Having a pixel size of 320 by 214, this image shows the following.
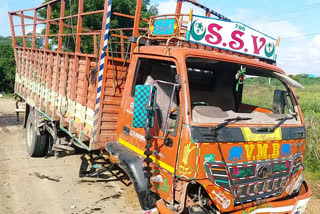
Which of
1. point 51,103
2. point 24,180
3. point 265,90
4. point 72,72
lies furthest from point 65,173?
point 265,90

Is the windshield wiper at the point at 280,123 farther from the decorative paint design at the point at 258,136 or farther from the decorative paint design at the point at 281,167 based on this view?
the decorative paint design at the point at 281,167

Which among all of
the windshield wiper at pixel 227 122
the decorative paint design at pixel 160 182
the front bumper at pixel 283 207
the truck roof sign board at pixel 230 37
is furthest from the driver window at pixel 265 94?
the decorative paint design at pixel 160 182

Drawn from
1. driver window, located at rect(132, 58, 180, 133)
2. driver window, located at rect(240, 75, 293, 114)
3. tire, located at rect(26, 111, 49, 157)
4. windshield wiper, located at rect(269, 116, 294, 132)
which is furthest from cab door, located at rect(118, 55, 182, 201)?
tire, located at rect(26, 111, 49, 157)

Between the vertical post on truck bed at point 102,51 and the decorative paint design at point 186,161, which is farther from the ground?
the vertical post on truck bed at point 102,51

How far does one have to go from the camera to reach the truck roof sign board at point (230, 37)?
9.68 feet

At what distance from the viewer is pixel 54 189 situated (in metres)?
4.52

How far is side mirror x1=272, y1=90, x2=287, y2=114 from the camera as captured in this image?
3.65 m

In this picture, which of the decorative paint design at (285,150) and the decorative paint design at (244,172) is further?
the decorative paint design at (285,150)

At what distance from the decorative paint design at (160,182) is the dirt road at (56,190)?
1.34 m

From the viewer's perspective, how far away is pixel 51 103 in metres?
5.33

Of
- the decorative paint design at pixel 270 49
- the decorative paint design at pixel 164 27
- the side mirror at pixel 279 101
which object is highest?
the decorative paint design at pixel 164 27

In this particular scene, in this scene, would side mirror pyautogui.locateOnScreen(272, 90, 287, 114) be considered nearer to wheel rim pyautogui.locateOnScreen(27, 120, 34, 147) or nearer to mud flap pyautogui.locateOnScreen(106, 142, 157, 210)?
mud flap pyautogui.locateOnScreen(106, 142, 157, 210)

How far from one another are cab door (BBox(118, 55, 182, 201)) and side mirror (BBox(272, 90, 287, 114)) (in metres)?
1.42

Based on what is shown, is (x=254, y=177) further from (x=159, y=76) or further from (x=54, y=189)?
(x=54, y=189)
